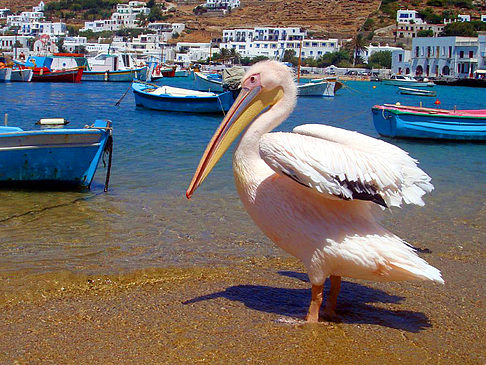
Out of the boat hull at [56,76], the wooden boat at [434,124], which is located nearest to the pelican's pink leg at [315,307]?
the wooden boat at [434,124]

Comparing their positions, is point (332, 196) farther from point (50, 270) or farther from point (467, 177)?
point (467, 177)

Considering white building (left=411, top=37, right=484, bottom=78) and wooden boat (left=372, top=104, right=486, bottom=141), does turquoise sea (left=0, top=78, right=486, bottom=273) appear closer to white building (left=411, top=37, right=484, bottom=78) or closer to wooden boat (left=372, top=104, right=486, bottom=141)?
wooden boat (left=372, top=104, right=486, bottom=141)

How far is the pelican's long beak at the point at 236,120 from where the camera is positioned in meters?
3.58

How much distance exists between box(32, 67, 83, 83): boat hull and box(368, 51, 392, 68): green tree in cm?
6376

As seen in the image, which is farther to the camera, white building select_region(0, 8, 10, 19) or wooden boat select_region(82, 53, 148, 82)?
white building select_region(0, 8, 10, 19)

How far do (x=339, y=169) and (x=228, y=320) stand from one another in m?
1.20

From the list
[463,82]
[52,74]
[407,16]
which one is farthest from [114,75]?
[407,16]

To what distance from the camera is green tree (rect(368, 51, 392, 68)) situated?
98.7m

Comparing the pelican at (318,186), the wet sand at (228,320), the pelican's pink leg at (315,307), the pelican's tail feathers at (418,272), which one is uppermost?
the pelican at (318,186)

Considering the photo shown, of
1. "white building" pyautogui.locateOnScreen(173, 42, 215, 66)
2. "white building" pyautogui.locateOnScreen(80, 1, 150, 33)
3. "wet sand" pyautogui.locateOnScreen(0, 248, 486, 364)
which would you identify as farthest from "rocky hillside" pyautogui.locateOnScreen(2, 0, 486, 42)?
"wet sand" pyautogui.locateOnScreen(0, 248, 486, 364)


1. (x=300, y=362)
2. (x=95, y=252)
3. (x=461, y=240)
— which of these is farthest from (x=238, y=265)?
(x=461, y=240)

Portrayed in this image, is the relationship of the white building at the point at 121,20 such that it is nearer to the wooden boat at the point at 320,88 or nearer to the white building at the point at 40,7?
the white building at the point at 40,7

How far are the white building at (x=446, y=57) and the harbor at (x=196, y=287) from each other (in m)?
76.1

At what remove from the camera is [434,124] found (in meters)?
14.9
